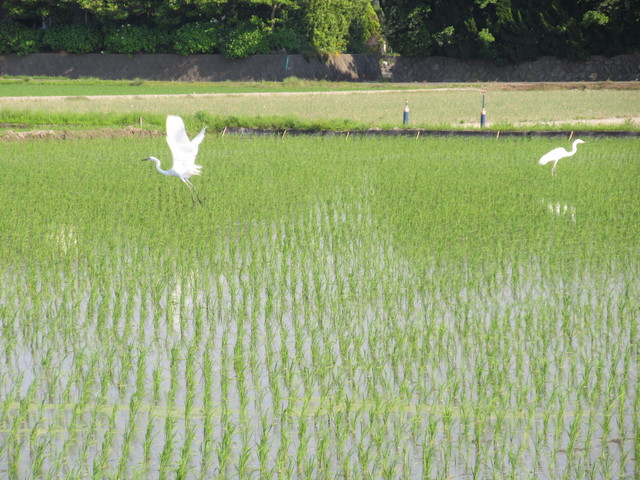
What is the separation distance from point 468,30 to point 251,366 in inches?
1198

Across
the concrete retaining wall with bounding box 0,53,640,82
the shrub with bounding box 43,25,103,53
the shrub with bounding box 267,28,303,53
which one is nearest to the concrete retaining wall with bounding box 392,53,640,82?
the concrete retaining wall with bounding box 0,53,640,82

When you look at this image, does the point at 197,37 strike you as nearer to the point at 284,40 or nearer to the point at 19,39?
the point at 284,40

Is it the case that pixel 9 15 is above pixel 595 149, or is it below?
above

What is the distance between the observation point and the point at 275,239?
8133 millimetres

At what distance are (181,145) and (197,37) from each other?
28790 millimetres

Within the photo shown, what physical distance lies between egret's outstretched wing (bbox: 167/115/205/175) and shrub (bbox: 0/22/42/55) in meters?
30.7

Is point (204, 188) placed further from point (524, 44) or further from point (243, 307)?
point (524, 44)

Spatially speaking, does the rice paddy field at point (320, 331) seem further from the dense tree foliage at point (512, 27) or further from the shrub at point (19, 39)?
the shrub at point (19, 39)

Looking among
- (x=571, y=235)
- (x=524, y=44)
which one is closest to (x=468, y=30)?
(x=524, y=44)

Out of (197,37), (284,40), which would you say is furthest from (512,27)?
(197,37)

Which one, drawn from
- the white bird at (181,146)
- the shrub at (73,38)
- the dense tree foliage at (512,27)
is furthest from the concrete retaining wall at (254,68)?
the white bird at (181,146)

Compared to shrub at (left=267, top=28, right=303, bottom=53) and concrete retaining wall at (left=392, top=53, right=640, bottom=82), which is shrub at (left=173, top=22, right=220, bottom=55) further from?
concrete retaining wall at (left=392, top=53, right=640, bottom=82)

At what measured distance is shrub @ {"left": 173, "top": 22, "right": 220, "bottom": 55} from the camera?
36219mm

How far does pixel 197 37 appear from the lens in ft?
119
